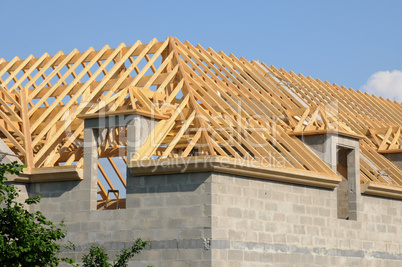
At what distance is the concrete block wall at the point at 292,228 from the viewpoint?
18.8 metres

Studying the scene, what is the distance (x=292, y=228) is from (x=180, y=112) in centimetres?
398

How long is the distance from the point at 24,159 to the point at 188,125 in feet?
14.4

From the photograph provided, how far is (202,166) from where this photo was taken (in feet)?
60.8

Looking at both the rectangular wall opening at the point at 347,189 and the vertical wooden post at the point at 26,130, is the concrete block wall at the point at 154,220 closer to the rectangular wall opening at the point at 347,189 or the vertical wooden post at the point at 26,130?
the vertical wooden post at the point at 26,130

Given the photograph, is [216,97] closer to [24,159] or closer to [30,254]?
[24,159]

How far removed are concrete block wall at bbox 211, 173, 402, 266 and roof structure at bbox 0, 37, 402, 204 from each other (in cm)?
64

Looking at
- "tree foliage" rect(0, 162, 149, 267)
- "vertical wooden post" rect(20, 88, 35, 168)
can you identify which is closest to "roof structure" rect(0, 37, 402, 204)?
"vertical wooden post" rect(20, 88, 35, 168)

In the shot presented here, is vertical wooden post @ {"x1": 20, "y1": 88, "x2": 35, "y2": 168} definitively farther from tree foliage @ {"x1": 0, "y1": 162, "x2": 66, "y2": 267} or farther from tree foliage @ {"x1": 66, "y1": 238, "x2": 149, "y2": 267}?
tree foliage @ {"x1": 0, "y1": 162, "x2": 66, "y2": 267}

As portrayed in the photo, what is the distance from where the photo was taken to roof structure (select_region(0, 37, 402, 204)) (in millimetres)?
20547

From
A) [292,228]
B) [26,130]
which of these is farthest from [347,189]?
[26,130]

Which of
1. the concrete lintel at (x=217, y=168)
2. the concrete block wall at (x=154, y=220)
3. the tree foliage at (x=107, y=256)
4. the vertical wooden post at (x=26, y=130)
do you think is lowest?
the tree foliage at (x=107, y=256)

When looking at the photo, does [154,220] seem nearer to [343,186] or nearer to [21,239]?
[21,239]

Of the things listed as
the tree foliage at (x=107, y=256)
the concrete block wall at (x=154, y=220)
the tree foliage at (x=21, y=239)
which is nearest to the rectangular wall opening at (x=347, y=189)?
the concrete block wall at (x=154, y=220)

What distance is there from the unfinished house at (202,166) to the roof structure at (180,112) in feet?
0.15
